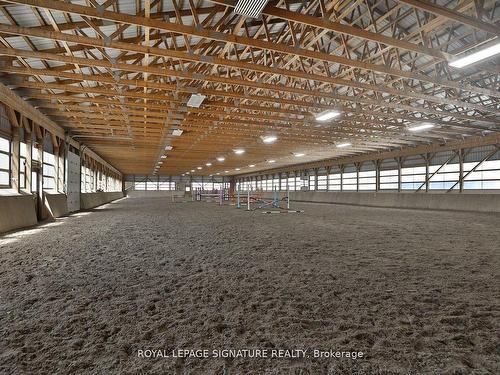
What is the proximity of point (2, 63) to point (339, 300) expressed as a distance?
1210 centimetres

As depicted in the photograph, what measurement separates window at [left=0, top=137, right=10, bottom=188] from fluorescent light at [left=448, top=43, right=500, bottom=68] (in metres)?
16.5

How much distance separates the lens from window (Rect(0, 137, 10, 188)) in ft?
37.7

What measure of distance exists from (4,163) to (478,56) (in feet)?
56.3

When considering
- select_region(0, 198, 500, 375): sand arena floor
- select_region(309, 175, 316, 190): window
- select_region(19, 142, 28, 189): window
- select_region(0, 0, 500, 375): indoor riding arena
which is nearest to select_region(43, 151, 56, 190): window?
select_region(0, 0, 500, 375): indoor riding arena

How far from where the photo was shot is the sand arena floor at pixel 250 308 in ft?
8.15

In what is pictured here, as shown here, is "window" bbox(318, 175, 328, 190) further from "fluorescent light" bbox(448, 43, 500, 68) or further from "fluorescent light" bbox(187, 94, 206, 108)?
"fluorescent light" bbox(448, 43, 500, 68)

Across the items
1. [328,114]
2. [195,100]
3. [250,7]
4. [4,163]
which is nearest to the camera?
[250,7]

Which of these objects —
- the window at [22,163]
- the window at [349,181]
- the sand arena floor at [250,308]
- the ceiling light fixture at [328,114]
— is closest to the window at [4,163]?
the window at [22,163]

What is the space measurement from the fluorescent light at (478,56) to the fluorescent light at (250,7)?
A: 609 cm

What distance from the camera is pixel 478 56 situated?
7.71 metres

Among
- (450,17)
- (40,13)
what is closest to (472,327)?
(450,17)

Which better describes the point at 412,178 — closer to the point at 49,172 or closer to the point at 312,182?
the point at 312,182

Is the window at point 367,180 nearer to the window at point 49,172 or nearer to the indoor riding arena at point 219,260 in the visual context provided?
the indoor riding arena at point 219,260

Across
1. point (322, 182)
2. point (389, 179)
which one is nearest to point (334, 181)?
point (322, 182)
